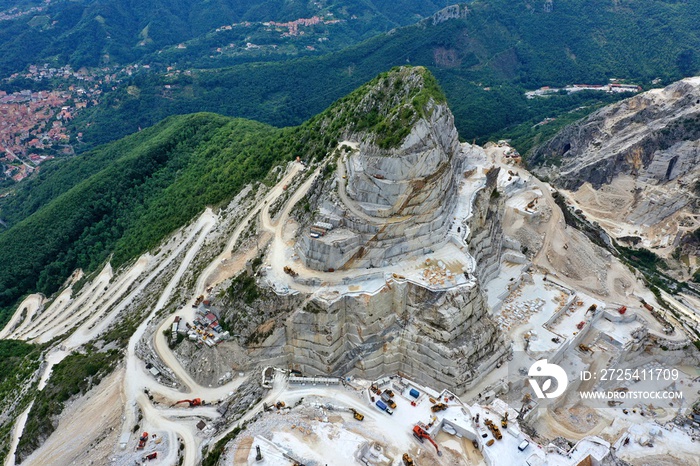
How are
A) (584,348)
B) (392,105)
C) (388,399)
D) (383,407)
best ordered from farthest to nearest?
(392,105)
(584,348)
(388,399)
(383,407)

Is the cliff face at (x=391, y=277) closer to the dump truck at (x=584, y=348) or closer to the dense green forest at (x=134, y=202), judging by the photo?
the dump truck at (x=584, y=348)

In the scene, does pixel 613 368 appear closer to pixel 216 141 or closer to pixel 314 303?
pixel 314 303

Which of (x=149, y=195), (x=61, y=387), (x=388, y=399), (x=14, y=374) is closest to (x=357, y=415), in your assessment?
(x=388, y=399)

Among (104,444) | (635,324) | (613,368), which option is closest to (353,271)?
(104,444)

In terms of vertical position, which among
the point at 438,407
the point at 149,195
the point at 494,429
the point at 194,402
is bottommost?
the point at 149,195

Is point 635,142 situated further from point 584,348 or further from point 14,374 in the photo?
point 14,374

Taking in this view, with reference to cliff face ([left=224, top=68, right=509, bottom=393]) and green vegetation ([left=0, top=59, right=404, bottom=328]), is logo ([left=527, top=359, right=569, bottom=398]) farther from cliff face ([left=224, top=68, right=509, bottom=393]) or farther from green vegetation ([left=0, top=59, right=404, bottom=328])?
green vegetation ([left=0, top=59, right=404, bottom=328])
